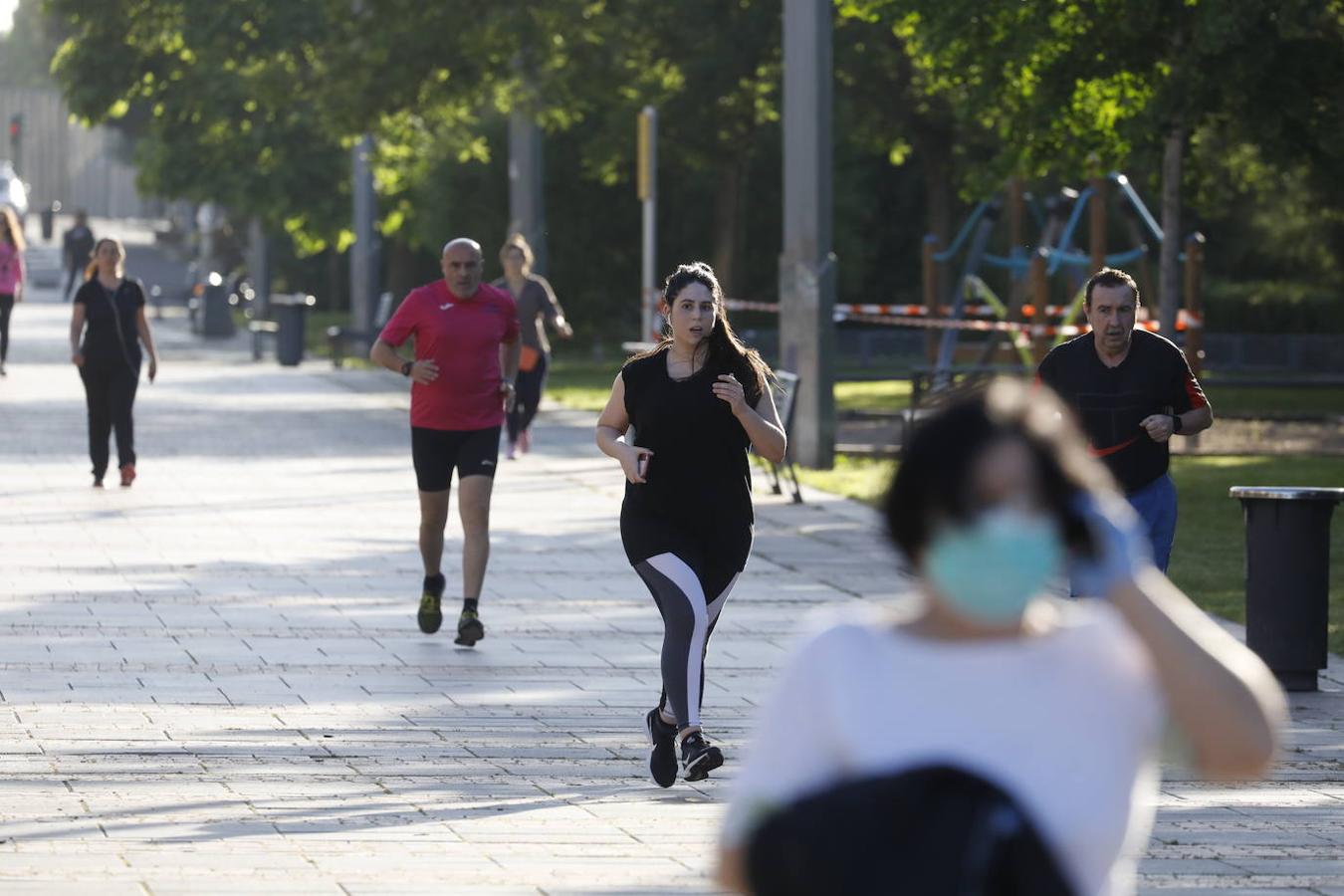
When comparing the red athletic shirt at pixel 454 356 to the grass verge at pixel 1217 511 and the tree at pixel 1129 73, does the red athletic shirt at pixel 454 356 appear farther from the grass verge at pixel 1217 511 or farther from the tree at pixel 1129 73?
the tree at pixel 1129 73

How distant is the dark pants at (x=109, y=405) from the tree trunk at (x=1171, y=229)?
917 cm

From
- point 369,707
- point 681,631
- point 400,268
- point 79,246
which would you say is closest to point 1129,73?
point 369,707

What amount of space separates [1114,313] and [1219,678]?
642 centimetres

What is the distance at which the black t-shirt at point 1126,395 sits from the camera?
30.1 feet

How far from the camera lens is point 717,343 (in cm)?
845

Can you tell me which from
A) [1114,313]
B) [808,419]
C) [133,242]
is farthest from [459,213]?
[133,242]

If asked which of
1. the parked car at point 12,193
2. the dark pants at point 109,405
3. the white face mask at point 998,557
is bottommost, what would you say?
the dark pants at point 109,405

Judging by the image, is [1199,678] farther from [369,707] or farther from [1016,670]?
[369,707]

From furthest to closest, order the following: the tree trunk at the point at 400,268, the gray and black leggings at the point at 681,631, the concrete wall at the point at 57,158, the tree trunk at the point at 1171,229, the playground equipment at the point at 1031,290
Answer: the concrete wall at the point at 57,158 < the tree trunk at the point at 400,268 < the playground equipment at the point at 1031,290 < the tree trunk at the point at 1171,229 < the gray and black leggings at the point at 681,631

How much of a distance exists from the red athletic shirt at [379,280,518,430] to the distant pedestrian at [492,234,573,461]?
9.00m

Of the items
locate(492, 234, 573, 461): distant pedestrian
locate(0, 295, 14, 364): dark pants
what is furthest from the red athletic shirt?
locate(0, 295, 14, 364): dark pants

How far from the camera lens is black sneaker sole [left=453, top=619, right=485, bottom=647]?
11.1 m

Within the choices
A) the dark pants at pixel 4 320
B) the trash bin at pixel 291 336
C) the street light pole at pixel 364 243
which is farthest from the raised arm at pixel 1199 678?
the street light pole at pixel 364 243

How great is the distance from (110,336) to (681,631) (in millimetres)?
10656
